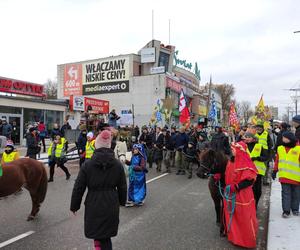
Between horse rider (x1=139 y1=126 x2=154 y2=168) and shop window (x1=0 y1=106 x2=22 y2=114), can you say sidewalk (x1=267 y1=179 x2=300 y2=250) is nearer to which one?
horse rider (x1=139 y1=126 x2=154 y2=168)

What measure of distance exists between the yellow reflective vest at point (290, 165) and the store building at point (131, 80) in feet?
97.9

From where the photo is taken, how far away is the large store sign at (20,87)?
22.0 meters

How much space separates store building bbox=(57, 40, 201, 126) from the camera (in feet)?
121

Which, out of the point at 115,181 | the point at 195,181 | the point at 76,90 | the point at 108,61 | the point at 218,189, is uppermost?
the point at 108,61

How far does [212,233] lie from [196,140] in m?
7.54

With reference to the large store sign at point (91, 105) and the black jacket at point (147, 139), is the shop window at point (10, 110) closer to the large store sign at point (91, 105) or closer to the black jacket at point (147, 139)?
the large store sign at point (91, 105)

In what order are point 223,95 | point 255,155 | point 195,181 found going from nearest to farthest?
1. point 255,155
2. point 195,181
3. point 223,95

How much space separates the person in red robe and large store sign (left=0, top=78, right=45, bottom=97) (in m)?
20.7

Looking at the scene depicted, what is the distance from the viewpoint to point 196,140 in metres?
12.6

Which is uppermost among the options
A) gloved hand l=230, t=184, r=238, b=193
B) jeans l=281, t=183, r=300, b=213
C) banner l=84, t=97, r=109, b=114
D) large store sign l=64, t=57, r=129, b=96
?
large store sign l=64, t=57, r=129, b=96

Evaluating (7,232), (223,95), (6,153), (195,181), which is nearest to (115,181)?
(7,232)

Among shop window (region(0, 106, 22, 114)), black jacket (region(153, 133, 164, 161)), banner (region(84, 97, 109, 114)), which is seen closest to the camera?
black jacket (region(153, 133, 164, 161))

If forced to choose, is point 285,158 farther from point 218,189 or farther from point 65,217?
point 65,217

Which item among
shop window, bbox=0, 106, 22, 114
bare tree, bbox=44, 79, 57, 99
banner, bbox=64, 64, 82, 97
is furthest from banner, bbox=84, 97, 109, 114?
bare tree, bbox=44, 79, 57, 99
